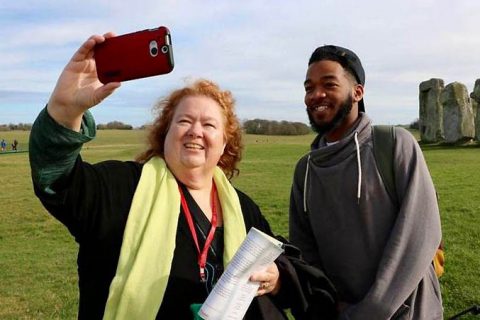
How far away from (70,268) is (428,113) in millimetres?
26389

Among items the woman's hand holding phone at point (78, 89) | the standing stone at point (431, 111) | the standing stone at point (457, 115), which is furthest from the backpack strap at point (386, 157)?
the standing stone at point (431, 111)

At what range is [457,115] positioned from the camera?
27891 mm

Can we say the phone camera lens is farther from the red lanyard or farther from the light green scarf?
the red lanyard

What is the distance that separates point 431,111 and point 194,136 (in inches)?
1185

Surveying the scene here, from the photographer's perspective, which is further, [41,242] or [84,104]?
[41,242]

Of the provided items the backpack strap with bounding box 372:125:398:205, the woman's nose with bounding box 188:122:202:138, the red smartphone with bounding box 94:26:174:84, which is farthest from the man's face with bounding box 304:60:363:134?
the red smartphone with bounding box 94:26:174:84

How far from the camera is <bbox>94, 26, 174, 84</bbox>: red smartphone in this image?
223 cm

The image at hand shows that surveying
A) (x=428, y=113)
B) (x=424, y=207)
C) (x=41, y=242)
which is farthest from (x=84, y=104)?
(x=428, y=113)

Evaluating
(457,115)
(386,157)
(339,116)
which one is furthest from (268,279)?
(457,115)

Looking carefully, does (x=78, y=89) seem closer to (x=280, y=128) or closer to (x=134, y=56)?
(x=134, y=56)

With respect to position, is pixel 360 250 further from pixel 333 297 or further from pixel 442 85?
pixel 442 85

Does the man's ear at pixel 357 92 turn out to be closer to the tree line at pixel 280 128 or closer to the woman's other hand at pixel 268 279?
the woman's other hand at pixel 268 279

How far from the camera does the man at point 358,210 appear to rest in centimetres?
288

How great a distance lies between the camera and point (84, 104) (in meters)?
2.19
